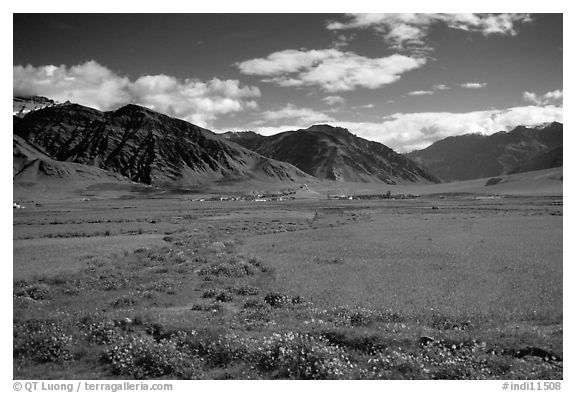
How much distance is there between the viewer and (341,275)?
22.6m

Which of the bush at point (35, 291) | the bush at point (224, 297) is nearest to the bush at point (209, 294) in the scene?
the bush at point (224, 297)

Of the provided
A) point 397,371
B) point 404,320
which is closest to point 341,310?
point 404,320

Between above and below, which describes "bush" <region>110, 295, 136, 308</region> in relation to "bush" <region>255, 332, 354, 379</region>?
above

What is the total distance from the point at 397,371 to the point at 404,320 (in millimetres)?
3526

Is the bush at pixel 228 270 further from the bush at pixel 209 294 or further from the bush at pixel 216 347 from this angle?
the bush at pixel 216 347

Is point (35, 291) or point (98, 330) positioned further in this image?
point (35, 291)

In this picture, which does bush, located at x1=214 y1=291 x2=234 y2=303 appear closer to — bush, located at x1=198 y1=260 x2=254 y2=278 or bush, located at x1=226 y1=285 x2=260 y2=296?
bush, located at x1=226 y1=285 x2=260 y2=296

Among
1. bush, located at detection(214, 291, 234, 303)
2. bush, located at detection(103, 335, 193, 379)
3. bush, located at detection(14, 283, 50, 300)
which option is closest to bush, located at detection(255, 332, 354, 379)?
bush, located at detection(103, 335, 193, 379)

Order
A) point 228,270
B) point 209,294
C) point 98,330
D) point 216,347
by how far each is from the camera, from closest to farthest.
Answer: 1. point 216,347
2. point 98,330
3. point 209,294
4. point 228,270

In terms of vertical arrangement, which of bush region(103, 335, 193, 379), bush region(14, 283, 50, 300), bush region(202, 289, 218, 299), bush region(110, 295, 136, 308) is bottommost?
bush region(103, 335, 193, 379)

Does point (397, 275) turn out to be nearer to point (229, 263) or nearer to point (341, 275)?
point (341, 275)

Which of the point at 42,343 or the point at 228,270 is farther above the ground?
the point at 228,270

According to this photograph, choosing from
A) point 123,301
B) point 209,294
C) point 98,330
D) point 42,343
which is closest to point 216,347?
point 98,330

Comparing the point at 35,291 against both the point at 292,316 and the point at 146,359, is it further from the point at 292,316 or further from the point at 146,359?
the point at 292,316
